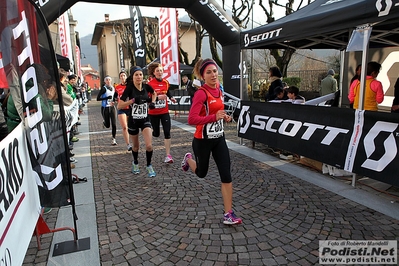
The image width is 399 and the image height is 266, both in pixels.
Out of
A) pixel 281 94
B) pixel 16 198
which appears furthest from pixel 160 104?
pixel 16 198

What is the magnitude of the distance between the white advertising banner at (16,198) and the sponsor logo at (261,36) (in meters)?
4.66

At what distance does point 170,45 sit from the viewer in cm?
1182

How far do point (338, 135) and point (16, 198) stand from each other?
429 centimetres

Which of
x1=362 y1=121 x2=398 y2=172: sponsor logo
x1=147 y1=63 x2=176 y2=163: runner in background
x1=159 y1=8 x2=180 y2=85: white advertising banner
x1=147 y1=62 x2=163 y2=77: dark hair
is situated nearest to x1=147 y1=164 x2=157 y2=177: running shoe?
x1=147 y1=63 x2=176 y2=163: runner in background

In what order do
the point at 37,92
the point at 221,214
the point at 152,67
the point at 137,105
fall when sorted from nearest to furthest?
1. the point at 37,92
2. the point at 221,214
3. the point at 137,105
4. the point at 152,67

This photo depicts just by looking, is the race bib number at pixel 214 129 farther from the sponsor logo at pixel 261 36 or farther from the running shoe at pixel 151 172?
the sponsor logo at pixel 261 36

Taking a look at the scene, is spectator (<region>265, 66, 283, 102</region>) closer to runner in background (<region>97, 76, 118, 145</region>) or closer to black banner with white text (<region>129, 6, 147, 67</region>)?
runner in background (<region>97, 76, 118, 145</region>)

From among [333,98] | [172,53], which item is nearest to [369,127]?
[333,98]

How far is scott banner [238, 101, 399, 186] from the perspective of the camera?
3.84m

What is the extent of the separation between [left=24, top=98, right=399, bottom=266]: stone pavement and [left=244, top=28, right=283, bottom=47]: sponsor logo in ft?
8.43

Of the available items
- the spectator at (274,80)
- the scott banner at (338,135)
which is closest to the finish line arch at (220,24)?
the spectator at (274,80)

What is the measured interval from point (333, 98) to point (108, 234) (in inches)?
244

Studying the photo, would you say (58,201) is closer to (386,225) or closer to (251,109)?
(386,225)

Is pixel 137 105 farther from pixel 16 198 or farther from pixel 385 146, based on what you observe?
pixel 385 146
